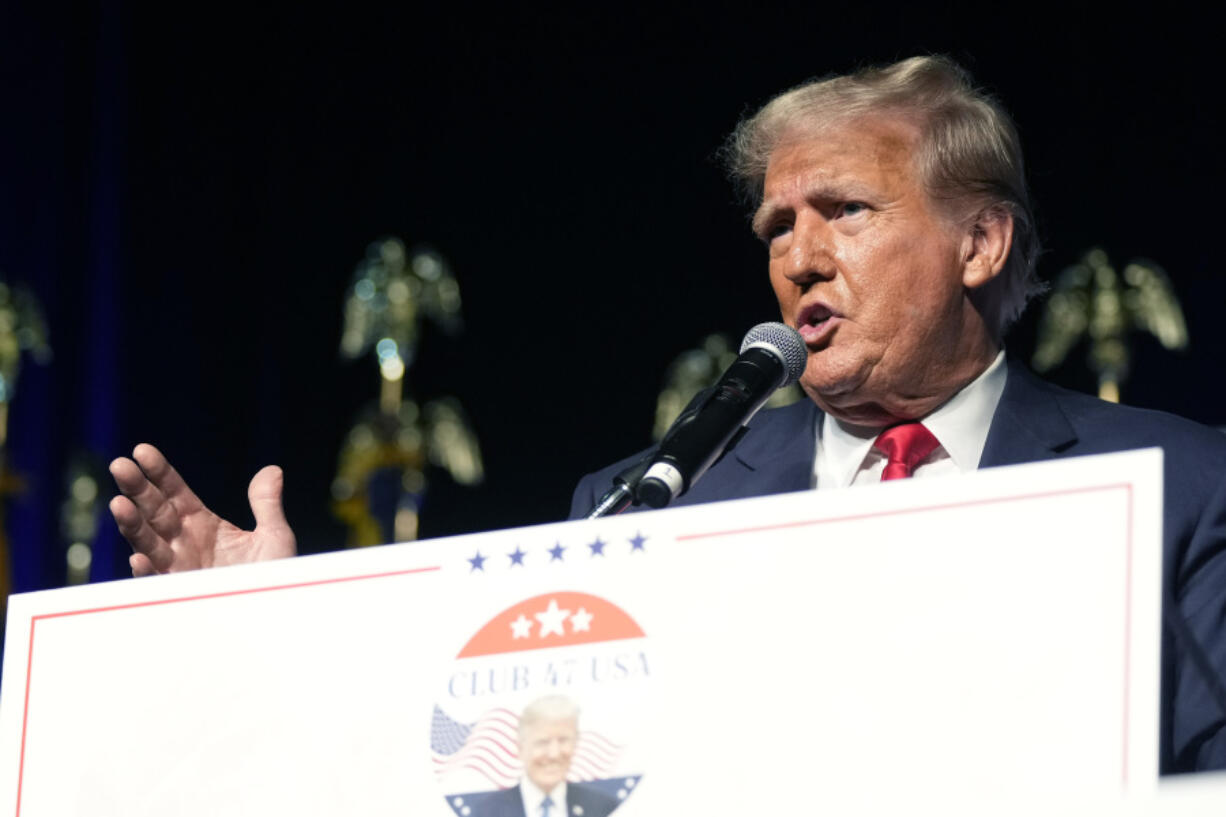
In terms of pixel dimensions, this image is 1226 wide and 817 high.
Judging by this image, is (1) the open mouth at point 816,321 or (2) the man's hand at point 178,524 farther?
(1) the open mouth at point 816,321

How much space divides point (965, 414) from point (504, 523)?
4.37 meters

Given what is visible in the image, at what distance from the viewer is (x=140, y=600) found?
A: 1.37 meters

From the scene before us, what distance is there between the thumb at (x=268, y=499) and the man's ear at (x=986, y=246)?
3.08ft

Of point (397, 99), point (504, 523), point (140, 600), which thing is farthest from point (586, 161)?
point (140, 600)

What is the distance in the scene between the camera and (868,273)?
2.12 meters

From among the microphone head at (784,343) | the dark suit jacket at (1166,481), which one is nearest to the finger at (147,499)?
the dark suit jacket at (1166,481)

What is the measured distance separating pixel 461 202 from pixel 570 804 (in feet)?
18.4

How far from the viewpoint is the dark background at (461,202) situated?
569cm

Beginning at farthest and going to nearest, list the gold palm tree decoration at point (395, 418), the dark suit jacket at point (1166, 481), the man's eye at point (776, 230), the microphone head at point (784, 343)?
1. the gold palm tree decoration at point (395, 418)
2. the man's eye at point (776, 230)
3. the microphone head at point (784, 343)
4. the dark suit jacket at point (1166, 481)

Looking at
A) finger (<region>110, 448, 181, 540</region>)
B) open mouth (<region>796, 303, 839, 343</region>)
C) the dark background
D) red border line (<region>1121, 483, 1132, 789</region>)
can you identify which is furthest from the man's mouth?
the dark background

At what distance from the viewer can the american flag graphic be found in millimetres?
1138

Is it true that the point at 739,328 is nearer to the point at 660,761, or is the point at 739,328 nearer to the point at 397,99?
the point at 397,99

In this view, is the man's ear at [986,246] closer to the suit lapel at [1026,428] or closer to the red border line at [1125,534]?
the suit lapel at [1026,428]

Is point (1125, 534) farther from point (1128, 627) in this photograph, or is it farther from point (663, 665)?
point (663, 665)
